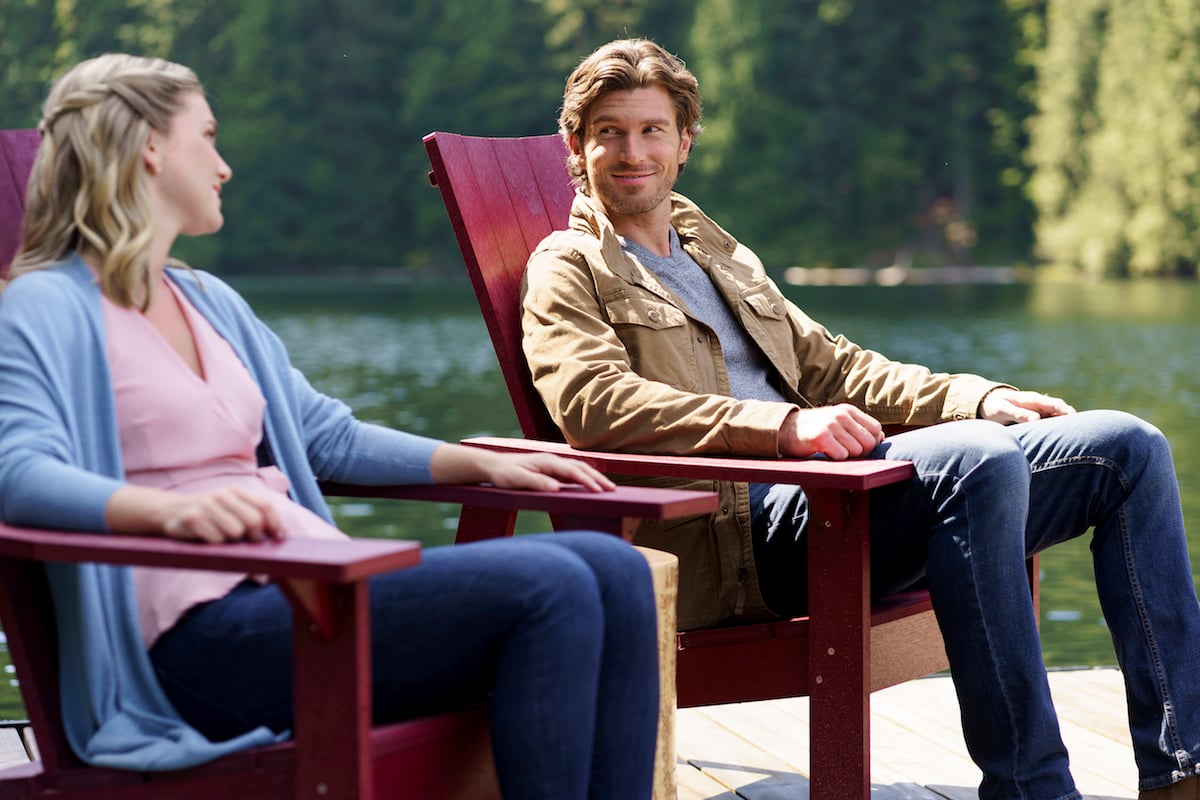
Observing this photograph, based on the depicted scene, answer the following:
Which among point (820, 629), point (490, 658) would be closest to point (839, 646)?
point (820, 629)

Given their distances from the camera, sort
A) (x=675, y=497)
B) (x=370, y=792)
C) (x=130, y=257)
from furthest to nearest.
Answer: (x=675, y=497) → (x=130, y=257) → (x=370, y=792)

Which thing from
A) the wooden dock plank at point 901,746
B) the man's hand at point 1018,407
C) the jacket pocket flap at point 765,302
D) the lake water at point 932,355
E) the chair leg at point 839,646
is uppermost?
the jacket pocket flap at point 765,302

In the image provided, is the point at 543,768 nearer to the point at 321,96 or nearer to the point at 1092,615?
the point at 1092,615

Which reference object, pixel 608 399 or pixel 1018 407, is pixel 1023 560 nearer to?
pixel 1018 407

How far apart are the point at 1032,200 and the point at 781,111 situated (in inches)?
268

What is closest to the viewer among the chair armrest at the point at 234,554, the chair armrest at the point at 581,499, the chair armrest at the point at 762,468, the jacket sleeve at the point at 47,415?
the chair armrest at the point at 234,554

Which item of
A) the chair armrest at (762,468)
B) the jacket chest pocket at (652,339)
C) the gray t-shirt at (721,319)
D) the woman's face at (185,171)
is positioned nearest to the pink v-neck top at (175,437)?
the woman's face at (185,171)

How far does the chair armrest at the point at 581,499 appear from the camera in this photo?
Answer: 191 centimetres

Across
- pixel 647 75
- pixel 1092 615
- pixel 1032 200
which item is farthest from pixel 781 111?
pixel 647 75

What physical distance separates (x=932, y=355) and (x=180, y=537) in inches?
728

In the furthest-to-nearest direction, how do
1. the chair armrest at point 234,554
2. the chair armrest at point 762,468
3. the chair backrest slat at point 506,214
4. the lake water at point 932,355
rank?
the lake water at point 932,355 < the chair backrest slat at point 506,214 < the chair armrest at point 762,468 < the chair armrest at point 234,554

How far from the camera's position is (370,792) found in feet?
5.27

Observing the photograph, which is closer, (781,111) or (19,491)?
(19,491)

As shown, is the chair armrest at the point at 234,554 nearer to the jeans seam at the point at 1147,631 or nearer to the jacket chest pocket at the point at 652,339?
the jacket chest pocket at the point at 652,339
